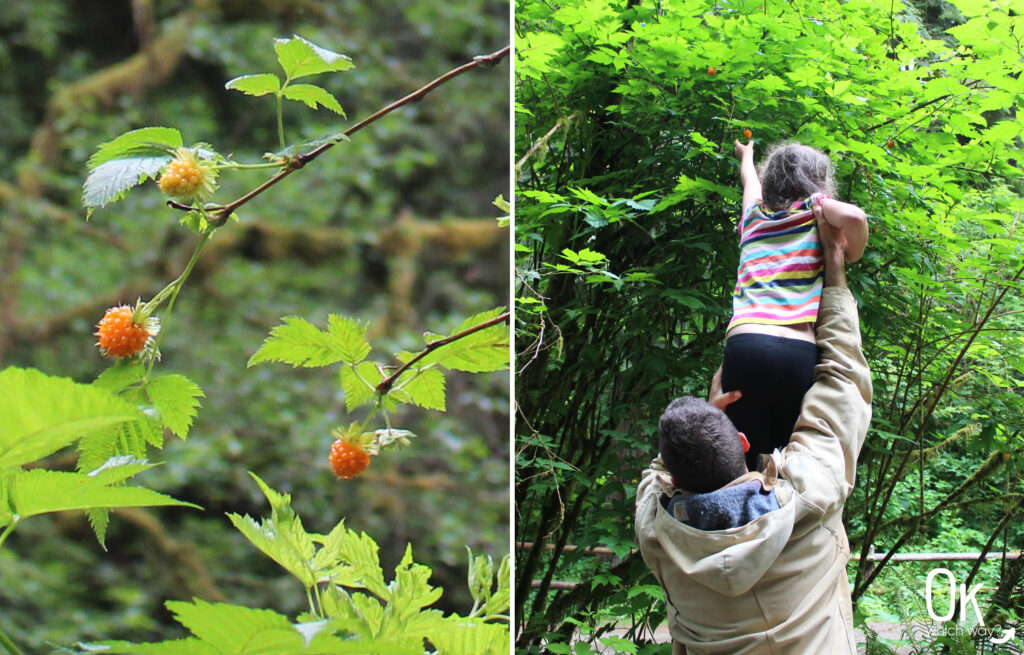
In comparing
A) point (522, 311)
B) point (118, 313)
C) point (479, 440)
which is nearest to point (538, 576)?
point (479, 440)

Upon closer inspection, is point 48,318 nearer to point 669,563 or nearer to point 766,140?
point 669,563

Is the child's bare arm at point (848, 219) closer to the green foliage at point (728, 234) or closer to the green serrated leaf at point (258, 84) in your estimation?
the green foliage at point (728, 234)

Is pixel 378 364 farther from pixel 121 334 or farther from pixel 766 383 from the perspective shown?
pixel 766 383

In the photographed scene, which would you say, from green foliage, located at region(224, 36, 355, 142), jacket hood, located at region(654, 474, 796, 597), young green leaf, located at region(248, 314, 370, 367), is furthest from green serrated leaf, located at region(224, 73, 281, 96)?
jacket hood, located at region(654, 474, 796, 597)

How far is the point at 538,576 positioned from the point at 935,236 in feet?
2.31

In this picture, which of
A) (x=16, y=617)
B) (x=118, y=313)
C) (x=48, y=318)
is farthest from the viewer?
(x=16, y=617)

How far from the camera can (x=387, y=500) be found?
1.03 meters

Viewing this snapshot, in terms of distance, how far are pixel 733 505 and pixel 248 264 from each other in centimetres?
78

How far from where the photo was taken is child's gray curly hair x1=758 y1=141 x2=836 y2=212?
2.27 feet

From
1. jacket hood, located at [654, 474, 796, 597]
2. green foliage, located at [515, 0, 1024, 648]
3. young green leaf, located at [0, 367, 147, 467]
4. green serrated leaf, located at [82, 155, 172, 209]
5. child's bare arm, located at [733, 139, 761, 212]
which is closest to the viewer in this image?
young green leaf, located at [0, 367, 147, 467]

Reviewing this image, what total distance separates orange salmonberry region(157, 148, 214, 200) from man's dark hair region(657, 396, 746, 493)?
43 centimetres

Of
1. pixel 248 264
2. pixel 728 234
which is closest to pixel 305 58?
pixel 728 234

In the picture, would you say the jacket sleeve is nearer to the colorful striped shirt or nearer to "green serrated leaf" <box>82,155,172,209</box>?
the colorful striped shirt

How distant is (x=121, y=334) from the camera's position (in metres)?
0.29
